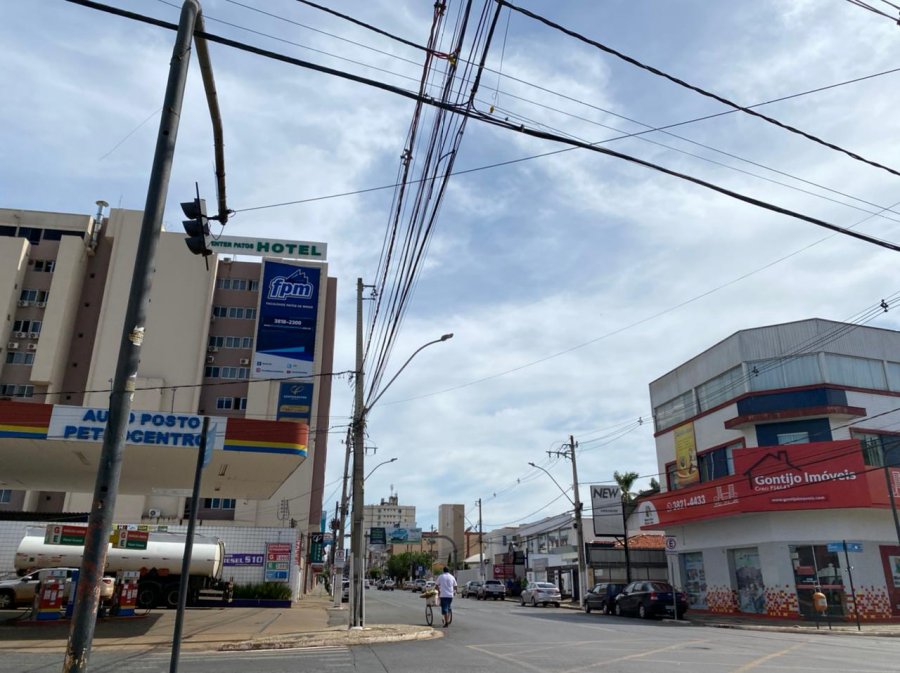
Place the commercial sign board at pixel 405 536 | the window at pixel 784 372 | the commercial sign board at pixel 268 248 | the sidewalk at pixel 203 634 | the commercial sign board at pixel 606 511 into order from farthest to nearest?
the commercial sign board at pixel 405 536 < the commercial sign board at pixel 268 248 < the commercial sign board at pixel 606 511 < the window at pixel 784 372 < the sidewalk at pixel 203 634

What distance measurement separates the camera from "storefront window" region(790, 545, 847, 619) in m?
26.8

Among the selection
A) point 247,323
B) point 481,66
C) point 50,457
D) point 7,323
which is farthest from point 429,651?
point 7,323

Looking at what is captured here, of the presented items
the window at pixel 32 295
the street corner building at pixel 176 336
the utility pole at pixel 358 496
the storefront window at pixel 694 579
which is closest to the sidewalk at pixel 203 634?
the utility pole at pixel 358 496

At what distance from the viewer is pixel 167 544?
1087 inches

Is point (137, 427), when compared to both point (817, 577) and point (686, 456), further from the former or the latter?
point (686, 456)

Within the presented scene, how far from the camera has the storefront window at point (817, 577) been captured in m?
26.8

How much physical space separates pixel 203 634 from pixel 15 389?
4374cm

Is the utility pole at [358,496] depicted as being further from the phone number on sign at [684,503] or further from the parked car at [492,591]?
the parked car at [492,591]

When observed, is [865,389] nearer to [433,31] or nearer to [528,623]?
[528,623]

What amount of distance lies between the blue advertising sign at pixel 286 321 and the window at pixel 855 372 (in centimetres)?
3689

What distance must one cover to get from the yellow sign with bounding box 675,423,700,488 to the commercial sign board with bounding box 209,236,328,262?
115 ft

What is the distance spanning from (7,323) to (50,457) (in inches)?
1450

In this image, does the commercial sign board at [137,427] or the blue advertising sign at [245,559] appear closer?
the commercial sign board at [137,427]

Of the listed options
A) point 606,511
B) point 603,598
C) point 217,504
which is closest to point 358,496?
point 603,598
